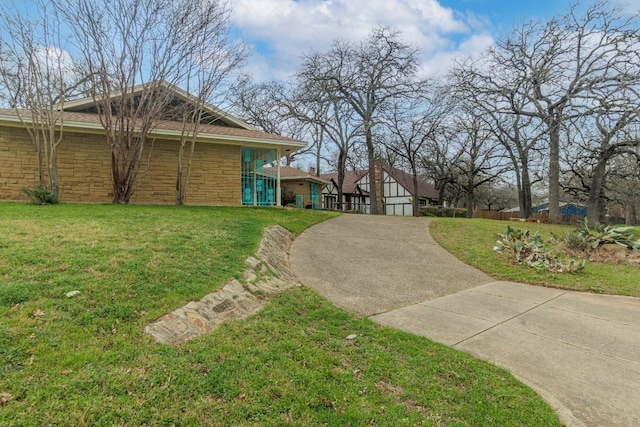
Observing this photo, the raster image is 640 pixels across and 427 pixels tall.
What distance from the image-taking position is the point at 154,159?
42.8ft

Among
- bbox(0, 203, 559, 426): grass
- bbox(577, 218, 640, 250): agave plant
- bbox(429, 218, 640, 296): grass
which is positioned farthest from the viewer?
bbox(577, 218, 640, 250): agave plant

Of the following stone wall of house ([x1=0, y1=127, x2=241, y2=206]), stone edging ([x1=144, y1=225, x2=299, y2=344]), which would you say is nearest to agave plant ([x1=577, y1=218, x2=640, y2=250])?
stone edging ([x1=144, y1=225, x2=299, y2=344])

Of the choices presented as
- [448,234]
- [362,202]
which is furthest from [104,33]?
[362,202]

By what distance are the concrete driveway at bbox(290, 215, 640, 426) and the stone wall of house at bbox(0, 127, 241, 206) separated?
23.2 feet

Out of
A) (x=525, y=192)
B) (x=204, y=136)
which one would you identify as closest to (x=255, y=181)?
(x=204, y=136)

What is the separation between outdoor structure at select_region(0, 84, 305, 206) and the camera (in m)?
11.5

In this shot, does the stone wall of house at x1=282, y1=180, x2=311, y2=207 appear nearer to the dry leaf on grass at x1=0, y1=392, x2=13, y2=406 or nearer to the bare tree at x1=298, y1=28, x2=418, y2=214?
the bare tree at x1=298, y1=28, x2=418, y2=214

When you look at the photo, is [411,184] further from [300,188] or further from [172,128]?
[172,128]

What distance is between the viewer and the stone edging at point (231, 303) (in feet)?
10.6

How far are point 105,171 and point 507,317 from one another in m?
13.4

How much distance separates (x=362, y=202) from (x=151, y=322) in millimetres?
36872

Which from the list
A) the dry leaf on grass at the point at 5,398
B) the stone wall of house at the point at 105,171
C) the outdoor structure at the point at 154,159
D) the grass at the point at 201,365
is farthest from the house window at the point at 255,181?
the dry leaf on grass at the point at 5,398

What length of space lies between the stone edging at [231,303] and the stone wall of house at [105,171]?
26.8ft

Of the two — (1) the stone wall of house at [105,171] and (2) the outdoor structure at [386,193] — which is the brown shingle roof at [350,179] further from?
(1) the stone wall of house at [105,171]
